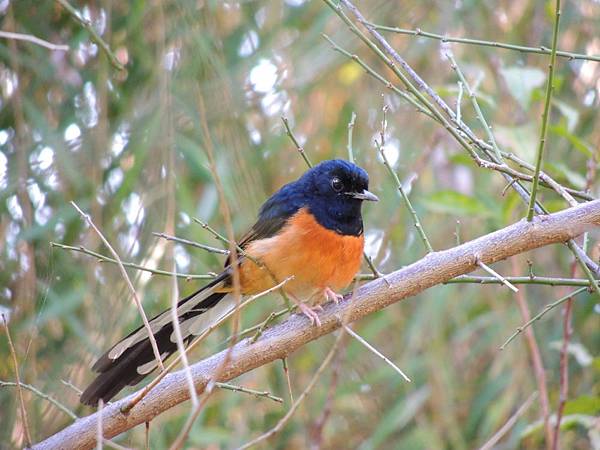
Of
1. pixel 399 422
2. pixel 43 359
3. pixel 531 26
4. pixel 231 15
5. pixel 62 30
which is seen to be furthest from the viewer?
pixel 531 26

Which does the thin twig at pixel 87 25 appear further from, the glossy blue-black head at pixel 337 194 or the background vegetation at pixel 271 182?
the glossy blue-black head at pixel 337 194

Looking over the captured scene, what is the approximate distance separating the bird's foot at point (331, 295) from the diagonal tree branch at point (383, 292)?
1.93 feet

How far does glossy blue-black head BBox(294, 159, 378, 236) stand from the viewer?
434cm

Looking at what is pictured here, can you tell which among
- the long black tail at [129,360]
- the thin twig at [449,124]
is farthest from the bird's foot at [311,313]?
the thin twig at [449,124]

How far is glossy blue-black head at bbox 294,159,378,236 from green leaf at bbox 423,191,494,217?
12.9 inches

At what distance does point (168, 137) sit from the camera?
346cm

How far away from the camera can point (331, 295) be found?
3.91m

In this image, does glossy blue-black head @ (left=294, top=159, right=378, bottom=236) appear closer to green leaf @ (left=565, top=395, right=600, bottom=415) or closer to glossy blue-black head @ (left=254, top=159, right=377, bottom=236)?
glossy blue-black head @ (left=254, top=159, right=377, bottom=236)

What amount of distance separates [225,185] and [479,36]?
2.29 meters

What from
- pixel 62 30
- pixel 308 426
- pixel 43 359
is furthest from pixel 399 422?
pixel 62 30

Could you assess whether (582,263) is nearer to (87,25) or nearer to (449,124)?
(449,124)

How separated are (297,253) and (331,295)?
360mm

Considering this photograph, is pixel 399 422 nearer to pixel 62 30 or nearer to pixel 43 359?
pixel 43 359

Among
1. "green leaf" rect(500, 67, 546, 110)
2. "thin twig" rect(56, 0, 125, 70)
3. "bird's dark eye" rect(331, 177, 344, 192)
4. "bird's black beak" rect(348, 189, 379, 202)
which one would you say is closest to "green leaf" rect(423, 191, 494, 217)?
"bird's black beak" rect(348, 189, 379, 202)
